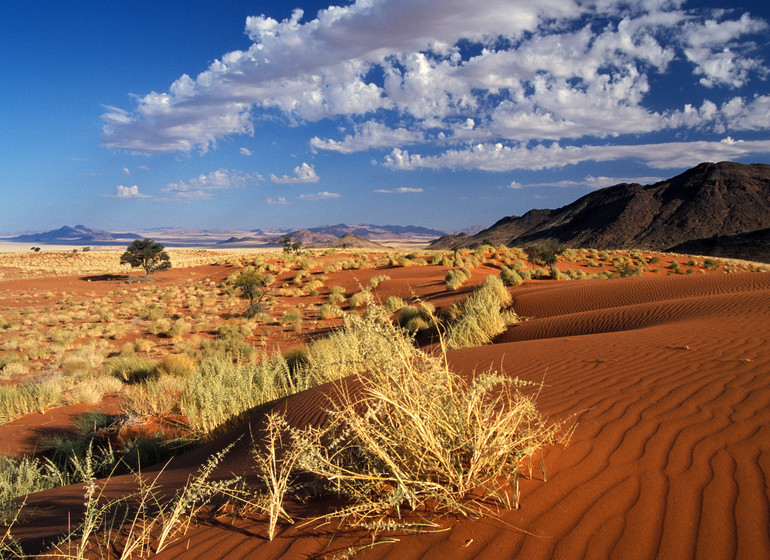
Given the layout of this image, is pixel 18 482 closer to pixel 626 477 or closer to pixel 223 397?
pixel 223 397

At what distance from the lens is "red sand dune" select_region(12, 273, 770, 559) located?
2.41m

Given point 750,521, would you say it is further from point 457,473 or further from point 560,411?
point 560,411

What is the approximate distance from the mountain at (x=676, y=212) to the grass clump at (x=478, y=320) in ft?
200

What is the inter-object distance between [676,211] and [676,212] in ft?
1.37

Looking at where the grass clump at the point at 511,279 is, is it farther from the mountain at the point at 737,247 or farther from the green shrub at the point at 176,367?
the mountain at the point at 737,247

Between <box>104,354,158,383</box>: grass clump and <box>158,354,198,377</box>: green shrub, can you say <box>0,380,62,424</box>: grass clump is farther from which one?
<box>158,354,198,377</box>: green shrub

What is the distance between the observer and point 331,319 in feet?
65.3

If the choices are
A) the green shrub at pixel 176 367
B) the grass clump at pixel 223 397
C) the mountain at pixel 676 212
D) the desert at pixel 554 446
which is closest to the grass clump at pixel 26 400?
the desert at pixel 554 446

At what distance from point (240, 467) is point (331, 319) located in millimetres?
15253

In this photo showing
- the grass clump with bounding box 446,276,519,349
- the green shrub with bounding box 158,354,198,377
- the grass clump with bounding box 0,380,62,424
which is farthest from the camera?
the grass clump with bounding box 446,276,519,349

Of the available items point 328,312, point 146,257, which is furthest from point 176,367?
point 146,257

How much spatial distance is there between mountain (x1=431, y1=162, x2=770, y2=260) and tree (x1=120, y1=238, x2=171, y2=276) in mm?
53233

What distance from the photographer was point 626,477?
Result: 294 centimetres

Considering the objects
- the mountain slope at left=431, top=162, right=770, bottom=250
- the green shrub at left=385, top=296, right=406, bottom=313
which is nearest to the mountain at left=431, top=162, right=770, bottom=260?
the mountain slope at left=431, top=162, right=770, bottom=250
